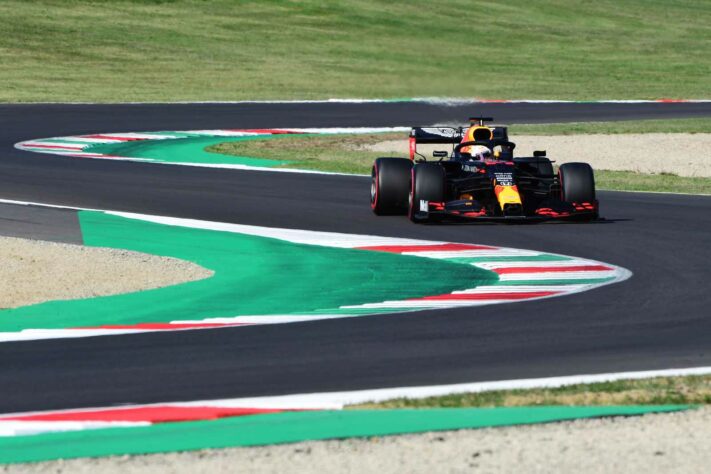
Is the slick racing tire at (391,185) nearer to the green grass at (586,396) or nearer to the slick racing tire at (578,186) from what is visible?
the slick racing tire at (578,186)

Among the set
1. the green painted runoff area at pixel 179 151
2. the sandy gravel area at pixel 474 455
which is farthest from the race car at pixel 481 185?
the sandy gravel area at pixel 474 455

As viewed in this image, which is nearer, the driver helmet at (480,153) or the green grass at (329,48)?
the driver helmet at (480,153)

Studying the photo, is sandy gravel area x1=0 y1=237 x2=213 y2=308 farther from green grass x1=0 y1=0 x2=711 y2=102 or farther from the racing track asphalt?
green grass x1=0 y1=0 x2=711 y2=102

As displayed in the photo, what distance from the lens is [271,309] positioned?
11445 mm

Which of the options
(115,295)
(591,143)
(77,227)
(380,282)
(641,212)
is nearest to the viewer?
(115,295)

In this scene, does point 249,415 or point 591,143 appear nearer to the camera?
point 249,415

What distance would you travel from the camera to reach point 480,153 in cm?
1755

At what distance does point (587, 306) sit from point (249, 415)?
4.28m

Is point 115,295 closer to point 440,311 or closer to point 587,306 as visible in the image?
point 440,311

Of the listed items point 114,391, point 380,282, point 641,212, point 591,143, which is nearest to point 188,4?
point 591,143

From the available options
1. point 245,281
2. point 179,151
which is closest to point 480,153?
point 245,281

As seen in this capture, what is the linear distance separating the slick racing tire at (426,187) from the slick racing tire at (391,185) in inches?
25.6

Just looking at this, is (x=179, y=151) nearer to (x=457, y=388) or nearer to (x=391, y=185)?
(x=391, y=185)

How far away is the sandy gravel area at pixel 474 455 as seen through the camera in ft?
22.7
